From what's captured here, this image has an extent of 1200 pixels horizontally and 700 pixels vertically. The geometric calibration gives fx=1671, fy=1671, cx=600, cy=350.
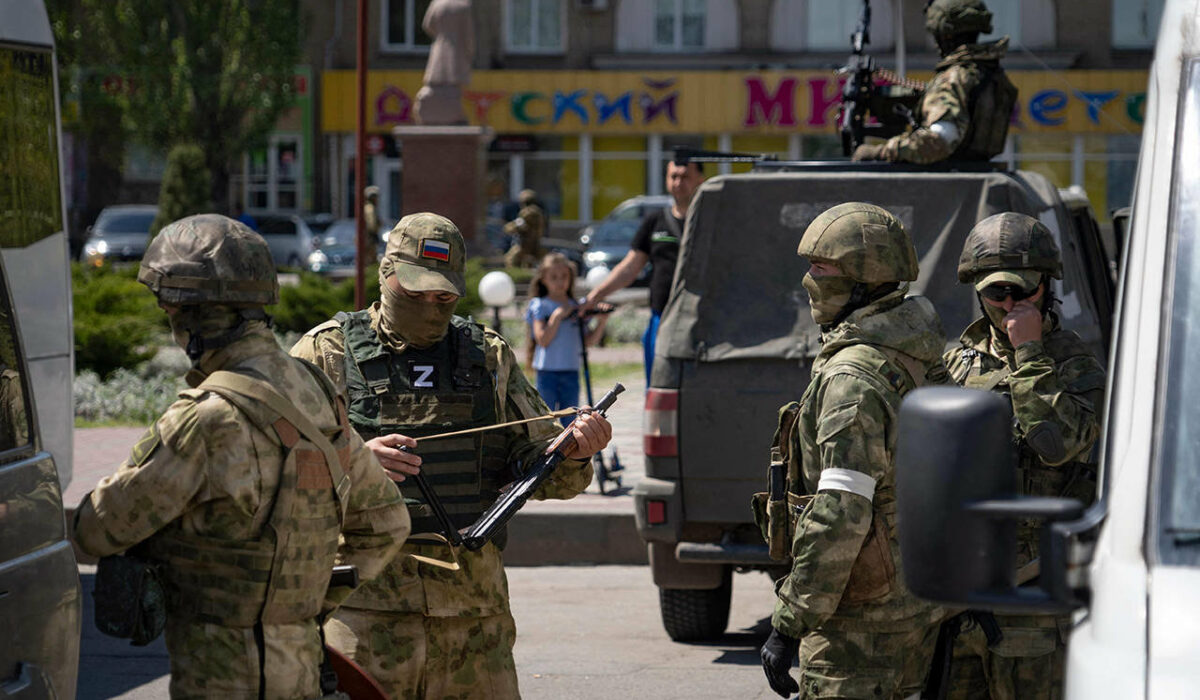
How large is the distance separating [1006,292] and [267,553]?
2.19 metres

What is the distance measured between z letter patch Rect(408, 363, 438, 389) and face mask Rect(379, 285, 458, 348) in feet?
0.19

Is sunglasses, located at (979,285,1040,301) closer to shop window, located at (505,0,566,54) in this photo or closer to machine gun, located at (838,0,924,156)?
machine gun, located at (838,0,924,156)

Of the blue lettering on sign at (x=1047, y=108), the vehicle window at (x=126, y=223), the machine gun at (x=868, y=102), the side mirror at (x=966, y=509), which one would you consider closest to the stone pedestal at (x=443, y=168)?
the vehicle window at (x=126, y=223)

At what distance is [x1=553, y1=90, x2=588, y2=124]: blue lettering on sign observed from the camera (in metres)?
40.2

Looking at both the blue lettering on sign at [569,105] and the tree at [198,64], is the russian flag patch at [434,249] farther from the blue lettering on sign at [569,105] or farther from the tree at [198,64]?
the blue lettering on sign at [569,105]

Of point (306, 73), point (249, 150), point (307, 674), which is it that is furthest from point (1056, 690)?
point (306, 73)

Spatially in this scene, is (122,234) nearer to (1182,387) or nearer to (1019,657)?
(1019,657)

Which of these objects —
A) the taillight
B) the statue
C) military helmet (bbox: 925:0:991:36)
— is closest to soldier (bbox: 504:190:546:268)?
the statue

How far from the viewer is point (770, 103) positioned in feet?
129

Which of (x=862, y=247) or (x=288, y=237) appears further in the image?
(x=288, y=237)

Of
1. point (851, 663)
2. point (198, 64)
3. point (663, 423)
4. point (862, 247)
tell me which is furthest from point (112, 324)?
point (198, 64)

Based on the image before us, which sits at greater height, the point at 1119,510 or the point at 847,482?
the point at 1119,510

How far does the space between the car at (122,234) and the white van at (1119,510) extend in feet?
98.5

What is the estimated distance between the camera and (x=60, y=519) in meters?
3.62
